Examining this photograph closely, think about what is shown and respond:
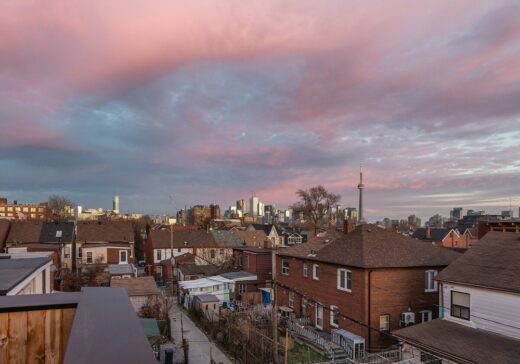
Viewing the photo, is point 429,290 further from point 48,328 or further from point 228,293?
point 48,328

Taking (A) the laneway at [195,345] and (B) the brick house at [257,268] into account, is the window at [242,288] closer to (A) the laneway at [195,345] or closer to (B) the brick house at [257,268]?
(B) the brick house at [257,268]

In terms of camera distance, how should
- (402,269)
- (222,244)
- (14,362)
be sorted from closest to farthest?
(14,362)
(402,269)
(222,244)

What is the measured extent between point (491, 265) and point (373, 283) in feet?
22.4

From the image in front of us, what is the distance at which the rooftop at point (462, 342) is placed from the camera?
1519cm

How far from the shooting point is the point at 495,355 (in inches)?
601

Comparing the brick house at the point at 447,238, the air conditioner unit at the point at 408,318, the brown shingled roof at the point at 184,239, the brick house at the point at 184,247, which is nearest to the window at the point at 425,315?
the air conditioner unit at the point at 408,318

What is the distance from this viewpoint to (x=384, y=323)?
2433cm

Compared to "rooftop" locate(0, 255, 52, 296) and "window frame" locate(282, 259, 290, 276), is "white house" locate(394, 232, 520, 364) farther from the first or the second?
"window frame" locate(282, 259, 290, 276)

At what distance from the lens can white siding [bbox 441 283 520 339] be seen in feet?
55.6

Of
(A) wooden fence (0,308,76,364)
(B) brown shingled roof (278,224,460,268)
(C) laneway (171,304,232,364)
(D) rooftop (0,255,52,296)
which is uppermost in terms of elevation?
(A) wooden fence (0,308,76,364)

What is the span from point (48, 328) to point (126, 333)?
5.77ft

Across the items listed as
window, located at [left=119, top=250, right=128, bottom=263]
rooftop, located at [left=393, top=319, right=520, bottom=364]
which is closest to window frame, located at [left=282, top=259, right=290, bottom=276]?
rooftop, located at [left=393, top=319, right=520, bottom=364]

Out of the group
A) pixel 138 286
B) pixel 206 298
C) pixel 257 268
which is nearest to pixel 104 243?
pixel 257 268

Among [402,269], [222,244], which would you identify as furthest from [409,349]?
[222,244]
